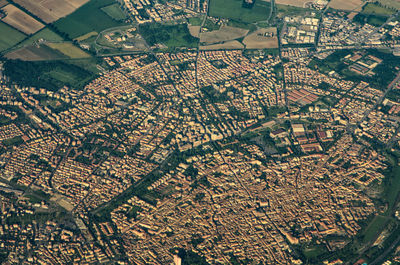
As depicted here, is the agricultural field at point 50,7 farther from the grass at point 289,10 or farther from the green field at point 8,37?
the grass at point 289,10

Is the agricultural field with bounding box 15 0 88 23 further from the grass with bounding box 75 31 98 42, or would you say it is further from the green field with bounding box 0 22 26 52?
the grass with bounding box 75 31 98 42

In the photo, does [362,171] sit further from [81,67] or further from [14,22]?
[14,22]

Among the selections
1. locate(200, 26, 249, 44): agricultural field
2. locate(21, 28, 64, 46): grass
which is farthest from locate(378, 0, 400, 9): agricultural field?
locate(21, 28, 64, 46): grass

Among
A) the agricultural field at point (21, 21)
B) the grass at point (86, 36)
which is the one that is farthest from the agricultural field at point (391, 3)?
the agricultural field at point (21, 21)

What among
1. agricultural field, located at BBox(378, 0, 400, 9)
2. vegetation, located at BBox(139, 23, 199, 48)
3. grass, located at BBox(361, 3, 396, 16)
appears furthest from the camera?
agricultural field, located at BBox(378, 0, 400, 9)

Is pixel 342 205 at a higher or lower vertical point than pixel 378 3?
lower

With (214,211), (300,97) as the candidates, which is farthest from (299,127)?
(214,211)
